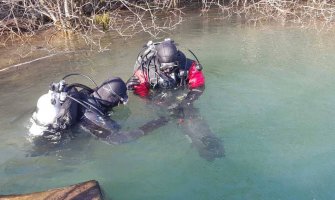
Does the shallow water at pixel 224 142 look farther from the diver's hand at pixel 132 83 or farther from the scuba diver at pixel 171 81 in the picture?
the diver's hand at pixel 132 83

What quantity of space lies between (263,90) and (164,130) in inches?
69.9

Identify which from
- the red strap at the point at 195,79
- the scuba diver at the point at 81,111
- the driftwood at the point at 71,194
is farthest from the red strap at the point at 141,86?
the driftwood at the point at 71,194

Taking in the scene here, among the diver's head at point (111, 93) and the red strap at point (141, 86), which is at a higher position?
the diver's head at point (111, 93)

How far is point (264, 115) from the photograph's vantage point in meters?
5.07

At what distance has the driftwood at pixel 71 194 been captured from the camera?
3441 mm

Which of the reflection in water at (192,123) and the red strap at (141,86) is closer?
the reflection in water at (192,123)

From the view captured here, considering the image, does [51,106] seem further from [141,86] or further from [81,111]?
[141,86]

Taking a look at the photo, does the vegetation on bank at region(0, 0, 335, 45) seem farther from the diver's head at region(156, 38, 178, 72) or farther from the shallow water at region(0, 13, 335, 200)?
the diver's head at region(156, 38, 178, 72)

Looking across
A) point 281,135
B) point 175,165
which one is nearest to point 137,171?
point 175,165

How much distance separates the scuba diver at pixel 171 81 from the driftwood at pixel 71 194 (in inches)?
60.0

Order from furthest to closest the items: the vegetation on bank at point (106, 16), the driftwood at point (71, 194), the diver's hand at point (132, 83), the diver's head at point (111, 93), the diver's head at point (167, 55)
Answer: the vegetation on bank at point (106, 16)
the diver's hand at point (132, 83)
the diver's head at point (167, 55)
the diver's head at point (111, 93)
the driftwood at point (71, 194)

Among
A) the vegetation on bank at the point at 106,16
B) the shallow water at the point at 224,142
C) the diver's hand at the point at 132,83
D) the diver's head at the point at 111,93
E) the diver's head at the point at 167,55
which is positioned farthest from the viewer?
the vegetation on bank at the point at 106,16

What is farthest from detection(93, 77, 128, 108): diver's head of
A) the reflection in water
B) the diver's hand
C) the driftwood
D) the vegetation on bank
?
the vegetation on bank

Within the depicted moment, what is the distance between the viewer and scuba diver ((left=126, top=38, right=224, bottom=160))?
480 cm
